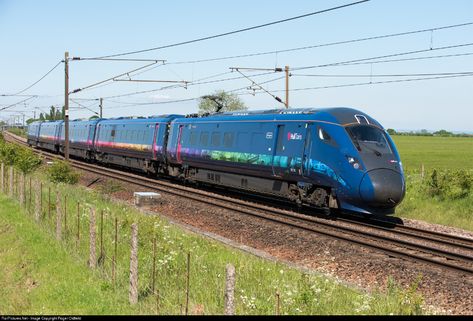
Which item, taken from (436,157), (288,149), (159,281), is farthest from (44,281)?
(436,157)

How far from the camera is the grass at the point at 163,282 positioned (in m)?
8.19

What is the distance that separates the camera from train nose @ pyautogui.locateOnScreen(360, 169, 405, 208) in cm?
1534

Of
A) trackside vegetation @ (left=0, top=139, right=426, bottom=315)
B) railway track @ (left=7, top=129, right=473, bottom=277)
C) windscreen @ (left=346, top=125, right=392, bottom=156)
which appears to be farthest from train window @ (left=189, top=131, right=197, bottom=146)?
trackside vegetation @ (left=0, top=139, right=426, bottom=315)

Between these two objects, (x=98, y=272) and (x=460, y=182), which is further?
(x=460, y=182)

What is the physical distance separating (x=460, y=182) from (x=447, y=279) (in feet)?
39.8

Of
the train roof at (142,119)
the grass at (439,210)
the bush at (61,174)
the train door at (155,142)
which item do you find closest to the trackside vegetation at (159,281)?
the grass at (439,210)

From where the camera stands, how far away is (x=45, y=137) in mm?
60156

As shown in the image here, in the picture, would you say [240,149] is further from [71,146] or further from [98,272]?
[71,146]

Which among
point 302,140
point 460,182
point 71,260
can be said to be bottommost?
point 71,260

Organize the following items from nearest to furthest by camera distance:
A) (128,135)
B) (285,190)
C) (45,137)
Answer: (285,190), (128,135), (45,137)

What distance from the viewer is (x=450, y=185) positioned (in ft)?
71.3

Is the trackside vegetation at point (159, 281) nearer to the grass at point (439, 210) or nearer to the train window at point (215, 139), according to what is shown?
the train window at point (215, 139)

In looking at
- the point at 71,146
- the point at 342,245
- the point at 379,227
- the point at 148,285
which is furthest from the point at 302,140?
the point at 71,146

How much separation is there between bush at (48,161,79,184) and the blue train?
5079mm
